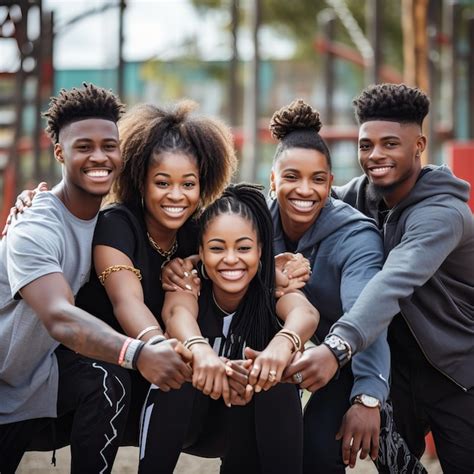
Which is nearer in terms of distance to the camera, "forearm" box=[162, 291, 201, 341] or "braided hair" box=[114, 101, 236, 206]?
"forearm" box=[162, 291, 201, 341]

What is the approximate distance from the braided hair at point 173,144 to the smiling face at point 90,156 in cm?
11

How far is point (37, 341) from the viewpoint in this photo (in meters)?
3.85

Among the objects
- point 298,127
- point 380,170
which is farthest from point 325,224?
point 298,127

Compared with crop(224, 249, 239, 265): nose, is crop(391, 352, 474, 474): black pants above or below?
below

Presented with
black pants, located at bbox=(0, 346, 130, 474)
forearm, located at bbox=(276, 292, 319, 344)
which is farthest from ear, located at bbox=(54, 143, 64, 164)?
forearm, located at bbox=(276, 292, 319, 344)

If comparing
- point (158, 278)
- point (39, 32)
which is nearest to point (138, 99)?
point (39, 32)

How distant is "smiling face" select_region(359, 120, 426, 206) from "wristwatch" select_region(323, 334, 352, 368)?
0.75 metres

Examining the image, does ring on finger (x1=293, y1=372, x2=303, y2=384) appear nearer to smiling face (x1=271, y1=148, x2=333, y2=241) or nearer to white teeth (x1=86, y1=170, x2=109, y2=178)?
smiling face (x1=271, y1=148, x2=333, y2=241)

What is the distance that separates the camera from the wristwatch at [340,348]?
12.2 ft

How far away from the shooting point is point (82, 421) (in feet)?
12.3

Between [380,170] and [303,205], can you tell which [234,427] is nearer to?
[303,205]

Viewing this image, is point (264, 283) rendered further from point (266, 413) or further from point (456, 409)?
point (456, 409)

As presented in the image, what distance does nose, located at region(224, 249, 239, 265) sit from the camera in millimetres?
3951

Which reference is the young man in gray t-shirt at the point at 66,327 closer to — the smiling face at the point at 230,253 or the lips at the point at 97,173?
the lips at the point at 97,173
